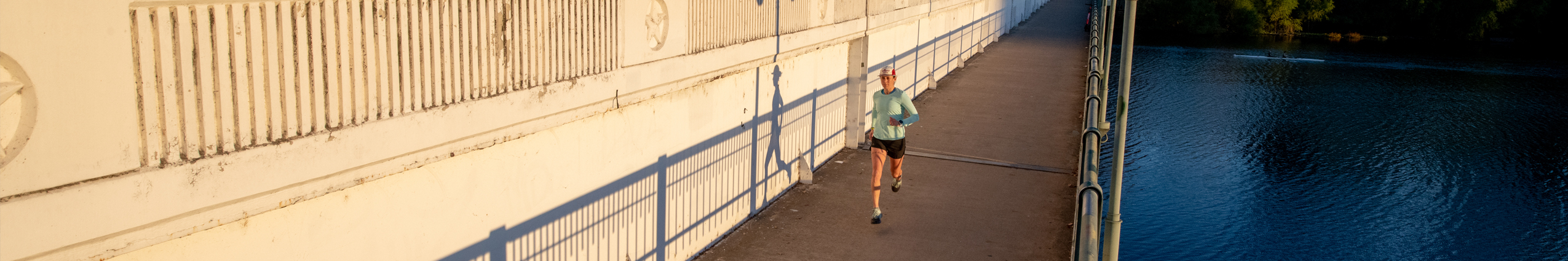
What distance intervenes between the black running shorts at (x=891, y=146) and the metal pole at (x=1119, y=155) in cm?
162

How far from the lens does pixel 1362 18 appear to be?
53531mm

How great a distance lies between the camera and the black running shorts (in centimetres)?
894

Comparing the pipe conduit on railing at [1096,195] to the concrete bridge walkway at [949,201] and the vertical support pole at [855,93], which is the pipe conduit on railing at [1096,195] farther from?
the vertical support pole at [855,93]

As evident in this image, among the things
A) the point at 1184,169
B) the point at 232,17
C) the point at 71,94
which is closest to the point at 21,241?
the point at 71,94

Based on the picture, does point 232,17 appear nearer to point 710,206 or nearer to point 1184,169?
point 710,206

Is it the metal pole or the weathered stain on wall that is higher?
the weathered stain on wall

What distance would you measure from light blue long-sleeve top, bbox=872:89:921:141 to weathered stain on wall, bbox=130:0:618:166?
→ 364 cm

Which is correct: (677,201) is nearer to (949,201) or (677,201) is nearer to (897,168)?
(897,168)

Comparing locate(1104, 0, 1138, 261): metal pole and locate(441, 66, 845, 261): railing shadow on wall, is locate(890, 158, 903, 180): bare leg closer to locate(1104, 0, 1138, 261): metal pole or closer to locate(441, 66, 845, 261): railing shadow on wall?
locate(441, 66, 845, 261): railing shadow on wall

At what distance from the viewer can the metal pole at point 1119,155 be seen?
5.21 meters

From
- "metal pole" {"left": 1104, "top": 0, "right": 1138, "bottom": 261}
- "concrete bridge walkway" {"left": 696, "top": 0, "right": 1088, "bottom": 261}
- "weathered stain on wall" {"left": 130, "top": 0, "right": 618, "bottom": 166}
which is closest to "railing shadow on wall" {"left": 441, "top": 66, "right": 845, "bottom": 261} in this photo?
"concrete bridge walkway" {"left": 696, "top": 0, "right": 1088, "bottom": 261}

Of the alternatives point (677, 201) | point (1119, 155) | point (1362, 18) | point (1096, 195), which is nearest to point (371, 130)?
point (1096, 195)

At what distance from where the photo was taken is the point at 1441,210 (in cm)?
1369

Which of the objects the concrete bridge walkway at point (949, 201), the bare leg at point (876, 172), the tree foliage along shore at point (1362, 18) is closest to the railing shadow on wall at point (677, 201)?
the concrete bridge walkway at point (949, 201)
